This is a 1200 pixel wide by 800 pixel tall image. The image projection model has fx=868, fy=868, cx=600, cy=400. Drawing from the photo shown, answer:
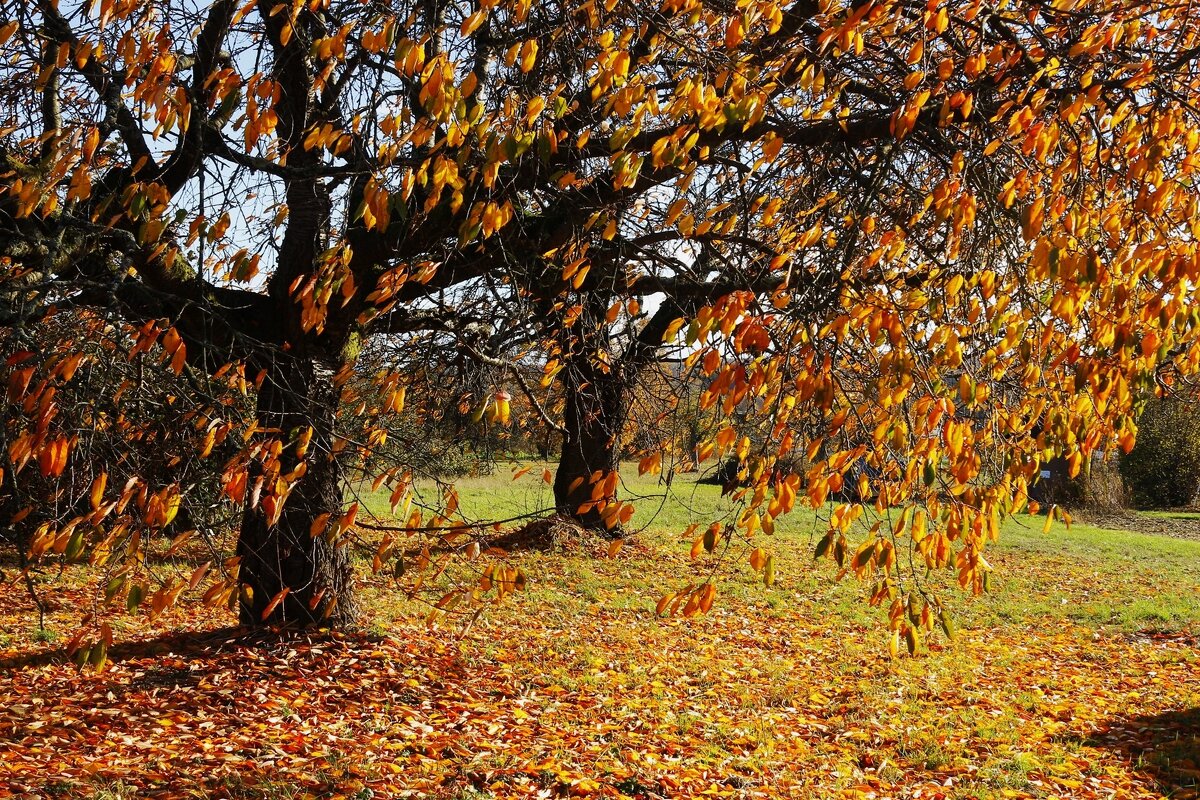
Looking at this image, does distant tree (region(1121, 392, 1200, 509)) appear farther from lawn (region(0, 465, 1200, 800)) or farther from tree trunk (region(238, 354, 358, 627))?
tree trunk (region(238, 354, 358, 627))

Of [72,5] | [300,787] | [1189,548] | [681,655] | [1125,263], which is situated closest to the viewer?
[1125,263]

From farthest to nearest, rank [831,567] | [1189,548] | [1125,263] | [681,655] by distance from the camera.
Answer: [1189,548]
[831,567]
[681,655]
[1125,263]

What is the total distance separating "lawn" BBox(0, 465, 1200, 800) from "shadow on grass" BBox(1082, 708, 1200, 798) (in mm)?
23

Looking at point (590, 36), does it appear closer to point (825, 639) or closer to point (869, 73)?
point (869, 73)

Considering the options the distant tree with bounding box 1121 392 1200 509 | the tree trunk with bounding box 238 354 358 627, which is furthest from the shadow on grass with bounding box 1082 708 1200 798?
the distant tree with bounding box 1121 392 1200 509

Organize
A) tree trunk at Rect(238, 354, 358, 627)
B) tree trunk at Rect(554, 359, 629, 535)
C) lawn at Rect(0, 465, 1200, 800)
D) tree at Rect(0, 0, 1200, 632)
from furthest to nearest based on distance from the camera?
tree trunk at Rect(554, 359, 629, 535) < tree trunk at Rect(238, 354, 358, 627) < lawn at Rect(0, 465, 1200, 800) < tree at Rect(0, 0, 1200, 632)

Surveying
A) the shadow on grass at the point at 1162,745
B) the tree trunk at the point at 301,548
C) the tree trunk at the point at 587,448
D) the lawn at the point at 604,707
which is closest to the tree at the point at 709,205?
the tree trunk at the point at 301,548

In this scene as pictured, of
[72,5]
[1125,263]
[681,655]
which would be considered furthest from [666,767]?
[72,5]

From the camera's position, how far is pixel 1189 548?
1644 centimetres

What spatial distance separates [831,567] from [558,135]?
953cm

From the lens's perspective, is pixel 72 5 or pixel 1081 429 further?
pixel 72 5

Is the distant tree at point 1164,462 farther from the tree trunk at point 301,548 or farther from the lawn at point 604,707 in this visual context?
the tree trunk at point 301,548

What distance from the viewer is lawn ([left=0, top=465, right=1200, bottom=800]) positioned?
4590 mm

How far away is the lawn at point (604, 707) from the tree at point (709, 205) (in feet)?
2.91
